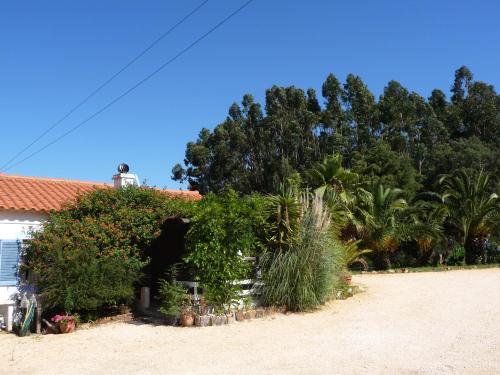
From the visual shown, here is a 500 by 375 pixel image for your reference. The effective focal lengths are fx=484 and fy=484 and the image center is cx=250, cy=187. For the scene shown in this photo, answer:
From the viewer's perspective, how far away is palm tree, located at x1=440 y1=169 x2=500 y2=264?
80.7 feet

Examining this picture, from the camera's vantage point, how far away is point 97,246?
11266 millimetres

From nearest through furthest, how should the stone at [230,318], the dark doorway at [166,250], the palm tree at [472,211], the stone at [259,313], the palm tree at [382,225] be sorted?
1. the stone at [230,318]
2. the stone at [259,313]
3. the dark doorway at [166,250]
4. the palm tree at [382,225]
5. the palm tree at [472,211]

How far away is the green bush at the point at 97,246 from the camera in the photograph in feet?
34.7

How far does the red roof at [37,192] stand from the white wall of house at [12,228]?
22 cm

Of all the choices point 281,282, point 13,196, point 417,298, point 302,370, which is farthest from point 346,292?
point 13,196

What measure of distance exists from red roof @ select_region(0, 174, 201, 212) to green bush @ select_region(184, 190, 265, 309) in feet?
9.88

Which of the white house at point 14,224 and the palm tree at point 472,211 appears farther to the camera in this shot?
the palm tree at point 472,211

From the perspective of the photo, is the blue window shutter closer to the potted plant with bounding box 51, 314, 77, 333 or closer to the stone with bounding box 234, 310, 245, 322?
the potted plant with bounding box 51, 314, 77, 333

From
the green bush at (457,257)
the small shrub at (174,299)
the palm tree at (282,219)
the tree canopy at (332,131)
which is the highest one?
the tree canopy at (332,131)

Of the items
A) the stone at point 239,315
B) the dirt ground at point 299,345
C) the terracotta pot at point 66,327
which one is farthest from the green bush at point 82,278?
the stone at point 239,315

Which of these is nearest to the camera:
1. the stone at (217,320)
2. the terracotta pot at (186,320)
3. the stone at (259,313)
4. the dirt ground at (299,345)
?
the dirt ground at (299,345)

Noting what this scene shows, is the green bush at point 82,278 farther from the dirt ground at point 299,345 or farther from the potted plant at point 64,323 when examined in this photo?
the dirt ground at point 299,345

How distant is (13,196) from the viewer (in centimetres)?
1235

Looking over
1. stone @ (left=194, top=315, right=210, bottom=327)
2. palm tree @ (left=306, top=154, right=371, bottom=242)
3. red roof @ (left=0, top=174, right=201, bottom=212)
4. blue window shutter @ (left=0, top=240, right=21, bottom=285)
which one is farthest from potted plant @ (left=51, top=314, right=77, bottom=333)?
palm tree @ (left=306, top=154, right=371, bottom=242)
